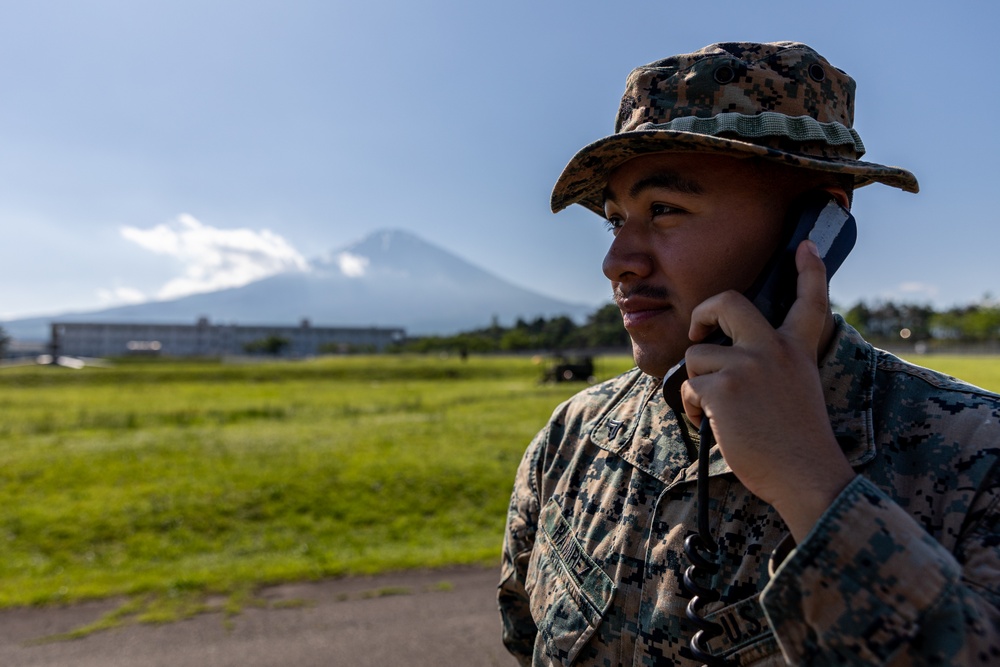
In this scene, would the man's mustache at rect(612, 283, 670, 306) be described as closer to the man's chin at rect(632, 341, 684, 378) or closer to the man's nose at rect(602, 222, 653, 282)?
the man's nose at rect(602, 222, 653, 282)

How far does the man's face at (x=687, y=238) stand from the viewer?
1616 millimetres

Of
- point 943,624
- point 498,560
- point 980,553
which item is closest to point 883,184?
→ point 980,553

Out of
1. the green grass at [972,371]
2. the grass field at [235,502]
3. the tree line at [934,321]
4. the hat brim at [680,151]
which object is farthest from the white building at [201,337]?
the hat brim at [680,151]

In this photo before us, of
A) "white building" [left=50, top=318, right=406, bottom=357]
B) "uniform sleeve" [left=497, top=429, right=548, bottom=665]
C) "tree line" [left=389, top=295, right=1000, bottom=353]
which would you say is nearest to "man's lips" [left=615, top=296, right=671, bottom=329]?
"uniform sleeve" [left=497, top=429, right=548, bottom=665]

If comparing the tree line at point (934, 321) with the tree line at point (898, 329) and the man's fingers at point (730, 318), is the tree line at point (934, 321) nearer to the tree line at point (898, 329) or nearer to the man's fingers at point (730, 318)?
the tree line at point (898, 329)

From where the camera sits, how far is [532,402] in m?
22.1

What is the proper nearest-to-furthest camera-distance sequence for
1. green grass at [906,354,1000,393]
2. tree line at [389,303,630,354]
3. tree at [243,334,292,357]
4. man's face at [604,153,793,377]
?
man's face at [604,153,793,377] < tree line at [389,303,630,354] < green grass at [906,354,1000,393] < tree at [243,334,292,357]

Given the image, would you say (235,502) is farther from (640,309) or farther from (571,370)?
(571,370)

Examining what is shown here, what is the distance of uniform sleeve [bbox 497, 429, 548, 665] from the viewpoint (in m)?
2.25

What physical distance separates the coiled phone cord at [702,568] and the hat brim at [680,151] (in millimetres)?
652

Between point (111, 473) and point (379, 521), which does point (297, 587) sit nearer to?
point (379, 521)

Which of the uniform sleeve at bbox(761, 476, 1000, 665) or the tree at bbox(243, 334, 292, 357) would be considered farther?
the tree at bbox(243, 334, 292, 357)

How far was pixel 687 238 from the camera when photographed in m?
1.62

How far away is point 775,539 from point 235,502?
10.0 meters
